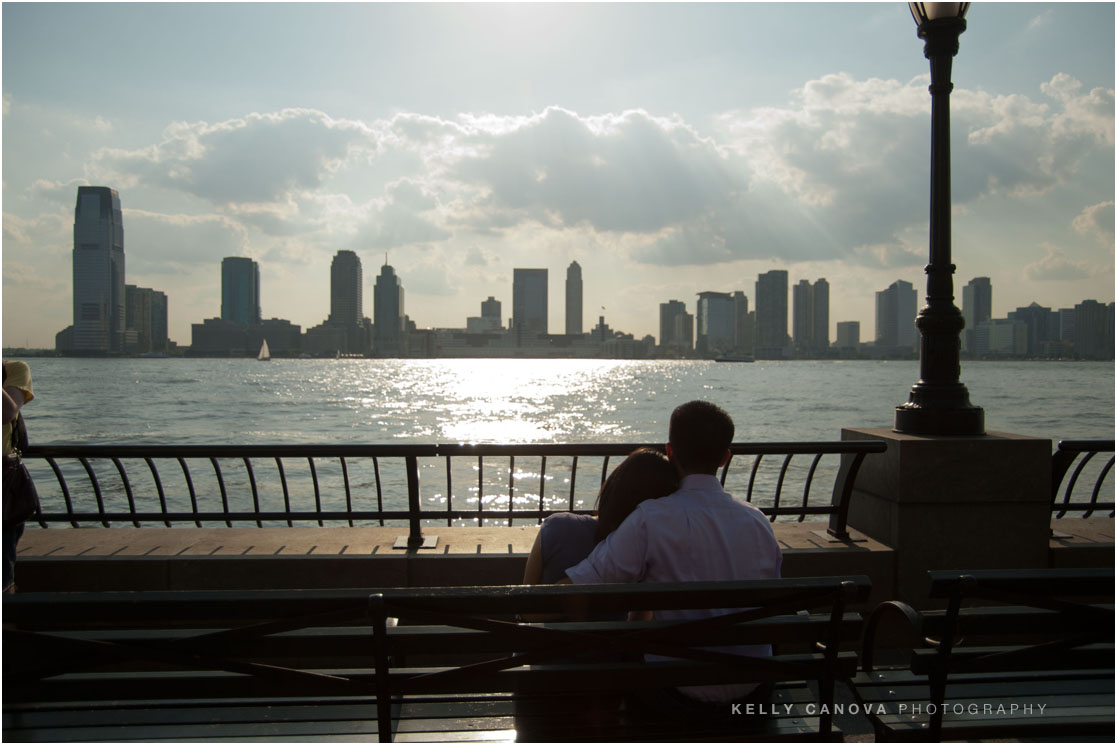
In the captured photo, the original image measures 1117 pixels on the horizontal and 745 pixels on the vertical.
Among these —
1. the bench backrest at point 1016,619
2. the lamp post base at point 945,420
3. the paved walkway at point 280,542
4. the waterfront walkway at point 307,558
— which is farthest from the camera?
Answer: the lamp post base at point 945,420

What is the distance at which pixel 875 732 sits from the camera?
3232mm

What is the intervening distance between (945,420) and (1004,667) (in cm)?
313

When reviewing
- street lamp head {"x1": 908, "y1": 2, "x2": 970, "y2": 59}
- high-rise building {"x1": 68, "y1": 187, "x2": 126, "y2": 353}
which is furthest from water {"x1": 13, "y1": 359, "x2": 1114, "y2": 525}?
high-rise building {"x1": 68, "y1": 187, "x2": 126, "y2": 353}

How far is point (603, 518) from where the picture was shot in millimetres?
3105

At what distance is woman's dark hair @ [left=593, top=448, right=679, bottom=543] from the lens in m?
3.04

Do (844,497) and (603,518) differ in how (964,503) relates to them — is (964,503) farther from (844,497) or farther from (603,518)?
(603,518)

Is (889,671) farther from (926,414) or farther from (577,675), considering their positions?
(926,414)

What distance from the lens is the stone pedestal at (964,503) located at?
214 inches

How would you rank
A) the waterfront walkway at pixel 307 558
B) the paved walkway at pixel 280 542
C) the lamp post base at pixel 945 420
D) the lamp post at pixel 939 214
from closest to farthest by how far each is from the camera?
the waterfront walkway at pixel 307 558
the paved walkway at pixel 280 542
the lamp post base at pixel 945 420
the lamp post at pixel 939 214

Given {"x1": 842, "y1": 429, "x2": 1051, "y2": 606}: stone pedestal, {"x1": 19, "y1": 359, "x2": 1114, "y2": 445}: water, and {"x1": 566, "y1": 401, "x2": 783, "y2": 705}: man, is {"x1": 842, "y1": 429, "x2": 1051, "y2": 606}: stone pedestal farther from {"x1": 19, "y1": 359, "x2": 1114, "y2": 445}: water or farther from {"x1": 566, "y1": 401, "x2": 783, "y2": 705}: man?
{"x1": 19, "y1": 359, "x2": 1114, "y2": 445}: water

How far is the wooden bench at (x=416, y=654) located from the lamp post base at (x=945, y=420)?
3317mm

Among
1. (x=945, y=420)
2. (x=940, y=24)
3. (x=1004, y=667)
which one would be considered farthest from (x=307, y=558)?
(x=940, y=24)

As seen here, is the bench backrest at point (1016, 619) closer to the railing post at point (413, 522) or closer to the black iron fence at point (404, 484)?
the black iron fence at point (404, 484)

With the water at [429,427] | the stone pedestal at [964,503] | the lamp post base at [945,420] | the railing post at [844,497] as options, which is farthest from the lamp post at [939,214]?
the water at [429,427]
